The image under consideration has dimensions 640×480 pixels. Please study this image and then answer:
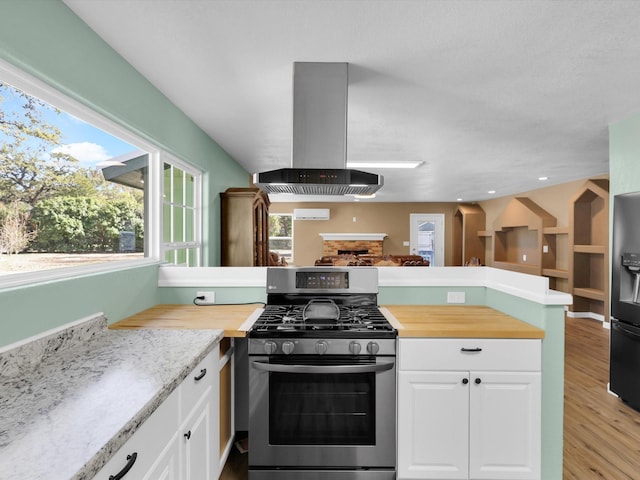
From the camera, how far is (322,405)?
177 cm

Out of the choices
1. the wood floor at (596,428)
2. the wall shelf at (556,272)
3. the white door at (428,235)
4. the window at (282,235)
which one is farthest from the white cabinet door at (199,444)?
the white door at (428,235)

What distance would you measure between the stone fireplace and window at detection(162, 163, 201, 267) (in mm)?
6412

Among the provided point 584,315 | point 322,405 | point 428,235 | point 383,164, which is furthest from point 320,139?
point 428,235

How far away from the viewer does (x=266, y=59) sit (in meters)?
1.98

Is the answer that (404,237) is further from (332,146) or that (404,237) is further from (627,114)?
(332,146)

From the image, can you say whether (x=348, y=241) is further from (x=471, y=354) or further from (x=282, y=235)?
(x=471, y=354)

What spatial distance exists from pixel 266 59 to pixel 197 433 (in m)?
1.89

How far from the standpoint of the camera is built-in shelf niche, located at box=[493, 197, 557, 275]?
6.65m

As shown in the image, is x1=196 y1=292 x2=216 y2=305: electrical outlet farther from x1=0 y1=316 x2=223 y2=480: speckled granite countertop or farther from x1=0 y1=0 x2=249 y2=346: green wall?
x1=0 y1=316 x2=223 y2=480: speckled granite countertop

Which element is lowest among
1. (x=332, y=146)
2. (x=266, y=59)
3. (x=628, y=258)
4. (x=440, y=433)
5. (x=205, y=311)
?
(x=440, y=433)

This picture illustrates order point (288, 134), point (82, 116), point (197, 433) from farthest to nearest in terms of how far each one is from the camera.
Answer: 1. point (288, 134)
2. point (82, 116)
3. point (197, 433)

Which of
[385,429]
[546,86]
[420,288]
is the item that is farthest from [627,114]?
[385,429]

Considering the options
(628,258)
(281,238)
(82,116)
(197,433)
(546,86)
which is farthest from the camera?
(281,238)

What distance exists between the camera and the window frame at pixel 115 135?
1.34 meters
